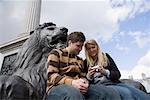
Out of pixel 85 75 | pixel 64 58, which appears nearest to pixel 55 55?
pixel 64 58

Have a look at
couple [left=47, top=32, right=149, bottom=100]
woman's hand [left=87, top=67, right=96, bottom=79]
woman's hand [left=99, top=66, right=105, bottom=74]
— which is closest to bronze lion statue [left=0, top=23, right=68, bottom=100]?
couple [left=47, top=32, right=149, bottom=100]

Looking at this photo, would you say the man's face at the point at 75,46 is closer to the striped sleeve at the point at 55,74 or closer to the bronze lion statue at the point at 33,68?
the striped sleeve at the point at 55,74

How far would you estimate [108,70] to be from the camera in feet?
8.05

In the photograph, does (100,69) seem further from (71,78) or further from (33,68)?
(33,68)

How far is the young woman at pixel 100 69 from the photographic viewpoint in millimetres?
2350

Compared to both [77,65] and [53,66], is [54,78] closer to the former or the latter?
[53,66]

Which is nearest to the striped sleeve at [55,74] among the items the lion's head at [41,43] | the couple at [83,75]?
the couple at [83,75]

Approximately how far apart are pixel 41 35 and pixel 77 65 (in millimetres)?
1078

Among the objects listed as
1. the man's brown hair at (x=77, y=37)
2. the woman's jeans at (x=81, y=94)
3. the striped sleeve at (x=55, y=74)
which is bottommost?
the woman's jeans at (x=81, y=94)

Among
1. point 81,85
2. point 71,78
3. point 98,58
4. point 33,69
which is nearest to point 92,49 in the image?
point 98,58

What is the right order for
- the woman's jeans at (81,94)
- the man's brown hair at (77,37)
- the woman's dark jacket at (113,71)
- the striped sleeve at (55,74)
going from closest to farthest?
1. the woman's jeans at (81,94)
2. the striped sleeve at (55,74)
3. the man's brown hair at (77,37)
4. the woman's dark jacket at (113,71)

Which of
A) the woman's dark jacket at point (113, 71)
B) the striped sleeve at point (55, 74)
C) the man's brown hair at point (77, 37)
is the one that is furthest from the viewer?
the woman's dark jacket at point (113, 71)

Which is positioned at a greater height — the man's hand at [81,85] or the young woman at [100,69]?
the young woman at [100,69]

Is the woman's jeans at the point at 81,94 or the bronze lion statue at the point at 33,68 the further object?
the bronze lion statue at the point at 33,68
